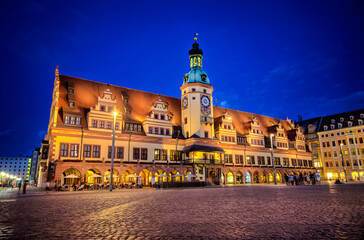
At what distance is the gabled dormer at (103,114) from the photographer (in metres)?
45.2

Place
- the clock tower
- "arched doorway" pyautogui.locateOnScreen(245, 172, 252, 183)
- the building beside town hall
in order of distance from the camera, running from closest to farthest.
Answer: the building beside town hall, the clock tower, "arched doorway" pyautogui.locateOnScreen(245, 172, 252, 183)

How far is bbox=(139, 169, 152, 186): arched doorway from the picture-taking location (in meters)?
50.2

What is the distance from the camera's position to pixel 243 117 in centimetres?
7331

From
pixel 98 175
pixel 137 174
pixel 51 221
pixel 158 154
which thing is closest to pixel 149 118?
pixel 158 154

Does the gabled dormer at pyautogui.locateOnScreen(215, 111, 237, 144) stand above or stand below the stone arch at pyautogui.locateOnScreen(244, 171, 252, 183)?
above

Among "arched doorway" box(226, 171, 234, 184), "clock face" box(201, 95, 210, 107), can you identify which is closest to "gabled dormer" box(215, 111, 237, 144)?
"clock face" box(201, 95, 210, 107)

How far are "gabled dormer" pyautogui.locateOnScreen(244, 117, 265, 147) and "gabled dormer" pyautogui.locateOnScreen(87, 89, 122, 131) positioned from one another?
35.2 metres

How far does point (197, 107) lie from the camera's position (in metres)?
58.4

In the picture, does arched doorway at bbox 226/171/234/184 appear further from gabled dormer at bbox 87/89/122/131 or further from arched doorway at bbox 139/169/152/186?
gabled dormer at bbox 87/89/122/131

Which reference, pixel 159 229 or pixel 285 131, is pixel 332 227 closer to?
pixel 159 229

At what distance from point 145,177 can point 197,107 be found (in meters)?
18.9

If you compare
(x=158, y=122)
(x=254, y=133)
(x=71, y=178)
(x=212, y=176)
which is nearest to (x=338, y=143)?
(x=254, y=133)

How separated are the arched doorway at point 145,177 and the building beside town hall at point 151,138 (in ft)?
0.62

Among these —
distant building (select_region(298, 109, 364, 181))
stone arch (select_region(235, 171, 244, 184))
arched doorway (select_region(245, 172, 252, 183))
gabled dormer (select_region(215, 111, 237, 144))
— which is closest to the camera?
gabled dormer (select_region(215, 111, 237, 144))
